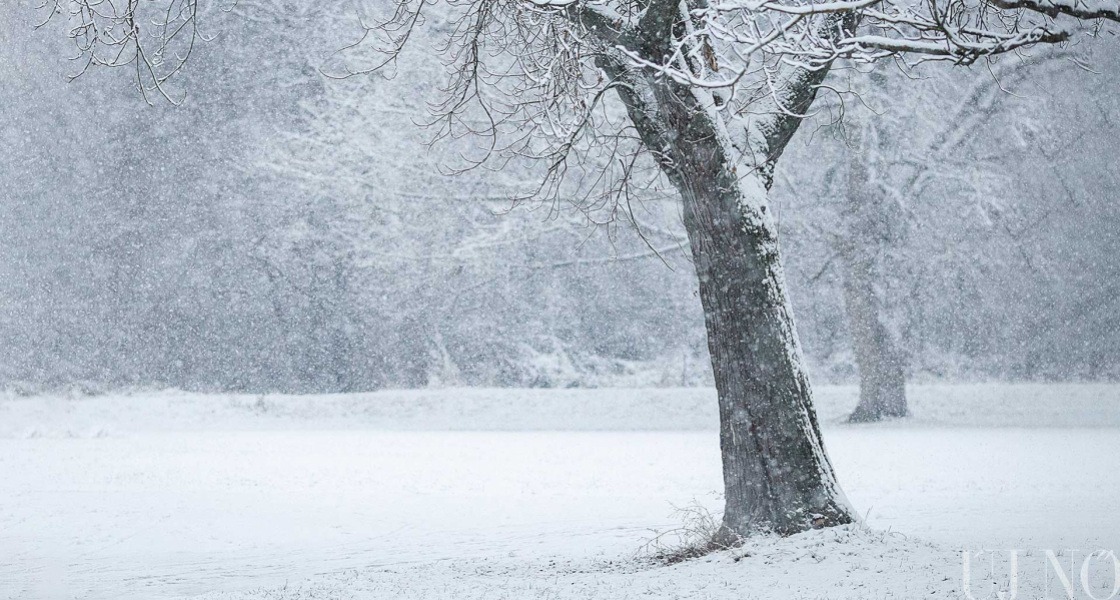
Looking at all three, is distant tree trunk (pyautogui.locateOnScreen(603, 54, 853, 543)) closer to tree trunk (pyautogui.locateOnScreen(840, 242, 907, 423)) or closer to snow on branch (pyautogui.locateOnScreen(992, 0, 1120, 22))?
snow on branch (pyautogui.locateOnScreen(992, 0, 1120, 22))

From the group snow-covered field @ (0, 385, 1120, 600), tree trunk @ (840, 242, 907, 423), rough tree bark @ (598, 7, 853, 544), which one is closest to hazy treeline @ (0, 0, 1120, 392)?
tree trunk @ (840, 242, 907, 423)

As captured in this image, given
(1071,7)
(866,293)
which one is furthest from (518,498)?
(866,293)

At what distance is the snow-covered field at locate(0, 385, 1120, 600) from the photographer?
21.2ft

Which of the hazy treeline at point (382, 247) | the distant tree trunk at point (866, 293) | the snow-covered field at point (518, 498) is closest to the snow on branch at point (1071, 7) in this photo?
the snow-covered field at point (518, 498)

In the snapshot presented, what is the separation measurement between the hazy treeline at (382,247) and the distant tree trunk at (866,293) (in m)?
0.85

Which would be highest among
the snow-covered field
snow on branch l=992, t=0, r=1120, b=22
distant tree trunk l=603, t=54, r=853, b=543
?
snow on branch l=992, t=0, r=1120, b=22

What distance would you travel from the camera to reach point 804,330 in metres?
23.0

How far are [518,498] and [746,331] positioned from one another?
5.68 m

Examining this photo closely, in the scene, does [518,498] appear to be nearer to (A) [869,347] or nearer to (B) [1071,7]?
(B) [1071,7]

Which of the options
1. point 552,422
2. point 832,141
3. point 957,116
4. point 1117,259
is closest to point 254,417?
point 552,422

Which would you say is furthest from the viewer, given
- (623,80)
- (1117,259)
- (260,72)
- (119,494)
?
(260,72)

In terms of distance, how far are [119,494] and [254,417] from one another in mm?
11253

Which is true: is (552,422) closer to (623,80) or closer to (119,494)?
(119,494)

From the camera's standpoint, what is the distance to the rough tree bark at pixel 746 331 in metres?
6.80
